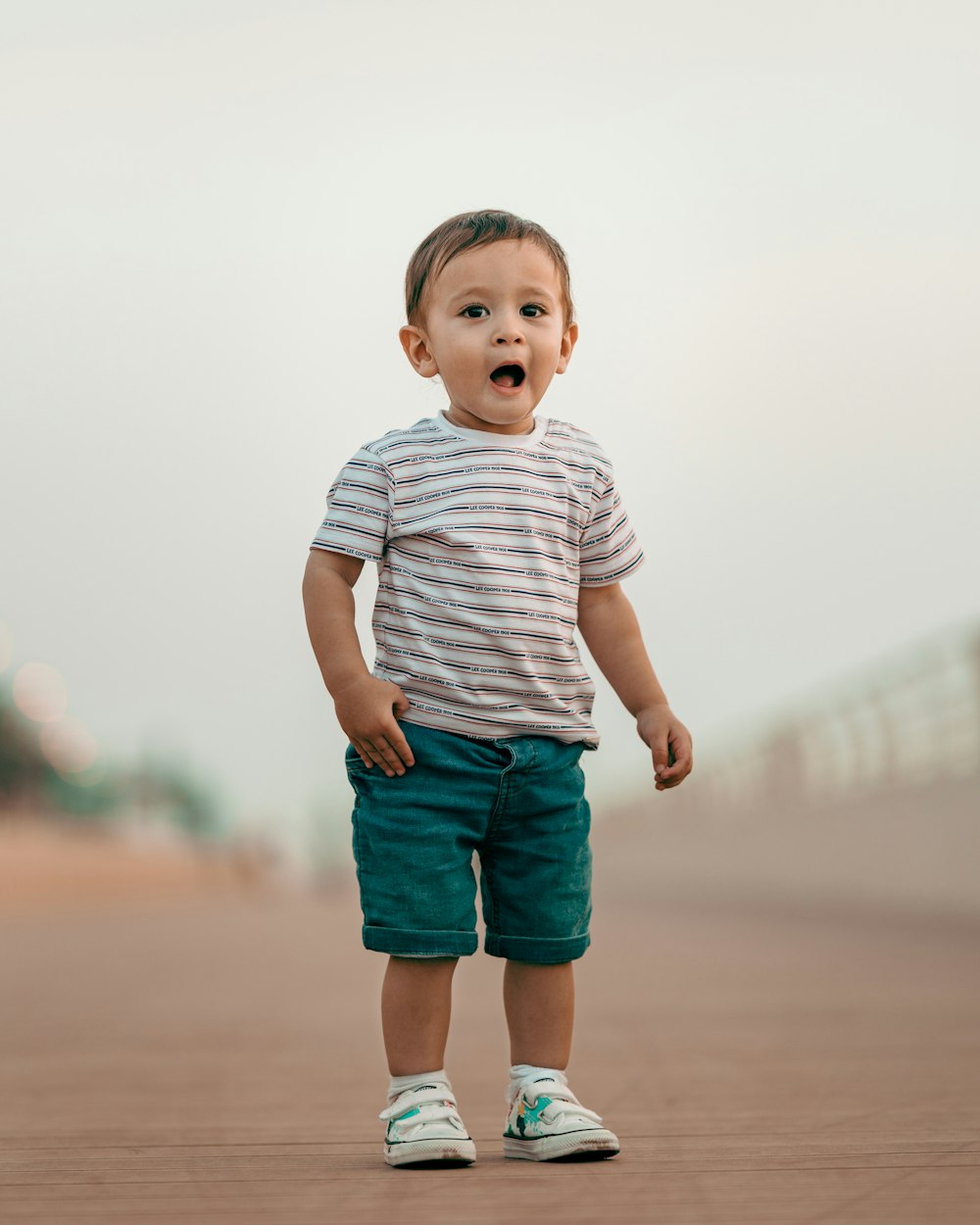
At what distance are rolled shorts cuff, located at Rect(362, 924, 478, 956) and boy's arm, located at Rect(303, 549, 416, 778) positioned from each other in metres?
0.22

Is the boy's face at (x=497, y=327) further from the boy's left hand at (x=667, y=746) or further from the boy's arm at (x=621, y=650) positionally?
the boy's left hand at (x=667, y=746)

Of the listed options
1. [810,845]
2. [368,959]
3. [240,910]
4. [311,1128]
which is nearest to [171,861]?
[240,910]

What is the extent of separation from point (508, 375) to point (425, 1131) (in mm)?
1070

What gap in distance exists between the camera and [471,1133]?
256cm

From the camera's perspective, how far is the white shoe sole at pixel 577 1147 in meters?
2.21

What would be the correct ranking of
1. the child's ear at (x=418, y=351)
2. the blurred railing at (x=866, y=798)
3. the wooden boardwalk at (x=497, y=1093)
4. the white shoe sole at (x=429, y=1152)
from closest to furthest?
the wooden boardwalk at (x=497, y=1093) → the white shoe sole at (x=429, y=1152) → the child's ear at (x=418, y=351) → the blurred railing at (x=866, y=798)

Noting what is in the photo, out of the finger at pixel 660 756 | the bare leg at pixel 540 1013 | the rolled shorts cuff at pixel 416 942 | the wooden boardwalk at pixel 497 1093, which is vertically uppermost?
the finger at pixel 660 756

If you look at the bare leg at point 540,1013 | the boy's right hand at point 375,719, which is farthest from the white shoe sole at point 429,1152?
the boy's right hand at point 375,719

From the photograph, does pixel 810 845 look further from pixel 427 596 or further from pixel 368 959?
pixel 427 596

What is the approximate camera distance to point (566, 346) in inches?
101

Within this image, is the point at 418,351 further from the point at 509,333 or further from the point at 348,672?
the point at 348,672

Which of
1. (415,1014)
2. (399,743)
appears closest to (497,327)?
(399,743)

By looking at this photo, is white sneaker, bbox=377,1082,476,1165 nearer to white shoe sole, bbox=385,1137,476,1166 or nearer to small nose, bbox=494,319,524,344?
white shoe sole, bbox=385,1137,476,1166

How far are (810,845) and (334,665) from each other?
10.5 metres
